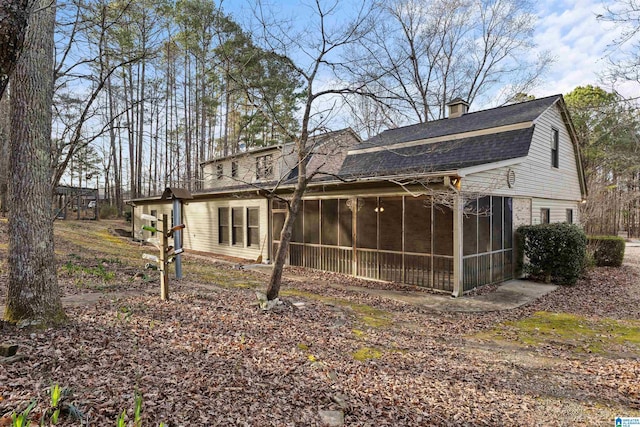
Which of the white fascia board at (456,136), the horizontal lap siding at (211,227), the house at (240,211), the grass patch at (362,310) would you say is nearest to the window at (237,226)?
the house at (240,211)

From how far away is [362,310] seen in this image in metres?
7.17

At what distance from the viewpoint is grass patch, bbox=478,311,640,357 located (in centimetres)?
547

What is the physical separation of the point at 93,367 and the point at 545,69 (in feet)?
89.3

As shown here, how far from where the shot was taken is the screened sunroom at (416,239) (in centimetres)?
854

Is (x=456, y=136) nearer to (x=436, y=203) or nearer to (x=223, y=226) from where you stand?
(x=436, y=203)

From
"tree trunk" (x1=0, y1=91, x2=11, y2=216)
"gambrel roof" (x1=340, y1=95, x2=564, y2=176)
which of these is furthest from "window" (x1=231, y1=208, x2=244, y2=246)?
"tree trunk" (x1=0, y1=91, x2=11, y2=216)

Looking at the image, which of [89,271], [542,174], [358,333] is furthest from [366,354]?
[542,174]

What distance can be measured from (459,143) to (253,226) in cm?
832

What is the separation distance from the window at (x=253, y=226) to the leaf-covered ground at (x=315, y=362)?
6.24m

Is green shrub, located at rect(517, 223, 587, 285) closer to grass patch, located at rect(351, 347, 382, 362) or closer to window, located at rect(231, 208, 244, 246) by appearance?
grass patch, located at rect(351, 347, 382, 362)

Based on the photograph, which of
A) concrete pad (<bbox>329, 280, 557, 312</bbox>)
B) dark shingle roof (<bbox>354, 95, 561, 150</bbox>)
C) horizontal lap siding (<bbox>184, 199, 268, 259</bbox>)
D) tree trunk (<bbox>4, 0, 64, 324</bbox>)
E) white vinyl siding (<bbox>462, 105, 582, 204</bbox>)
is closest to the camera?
tree trunk (<bbox>4, 0, 64, 324</bbox>)

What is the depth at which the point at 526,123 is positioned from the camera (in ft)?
36.0

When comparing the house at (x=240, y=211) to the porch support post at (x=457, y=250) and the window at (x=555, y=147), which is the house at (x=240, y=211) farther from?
the window at (x=555, y=147)

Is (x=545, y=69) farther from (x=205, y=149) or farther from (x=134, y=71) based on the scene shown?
(x=134, y=71)
